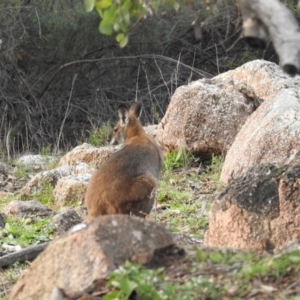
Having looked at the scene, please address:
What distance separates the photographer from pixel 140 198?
323 inches

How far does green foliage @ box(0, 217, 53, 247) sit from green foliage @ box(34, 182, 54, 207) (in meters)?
1.28

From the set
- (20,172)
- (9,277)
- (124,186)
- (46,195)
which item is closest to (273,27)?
(9,277)

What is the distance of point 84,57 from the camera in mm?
18141

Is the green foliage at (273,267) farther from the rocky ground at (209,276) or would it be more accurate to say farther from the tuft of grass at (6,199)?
the tuft of grass at (6,199)

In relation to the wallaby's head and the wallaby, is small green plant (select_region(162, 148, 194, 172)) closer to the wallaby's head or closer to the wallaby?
the wallaby's head

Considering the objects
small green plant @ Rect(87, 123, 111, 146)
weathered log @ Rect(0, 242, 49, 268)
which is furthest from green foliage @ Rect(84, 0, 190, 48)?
small green plant @ Rect(87, 123, 111, 146)

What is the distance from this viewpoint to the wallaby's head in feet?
33.7

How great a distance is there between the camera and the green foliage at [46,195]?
398 inches

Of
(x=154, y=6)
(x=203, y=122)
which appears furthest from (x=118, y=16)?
(x=203, y=122)

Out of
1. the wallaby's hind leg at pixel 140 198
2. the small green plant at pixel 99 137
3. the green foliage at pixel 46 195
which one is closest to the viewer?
the wallaby's hind leg at pixel 140 198

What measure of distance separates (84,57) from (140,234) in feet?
45.6

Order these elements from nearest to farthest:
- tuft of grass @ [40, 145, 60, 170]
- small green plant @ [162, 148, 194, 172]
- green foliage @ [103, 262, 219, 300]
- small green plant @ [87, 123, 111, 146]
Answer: green foliage @ [103, 262, 219, 300]
small green plant @ [162, 148, 194, 172]
tuft of grass @ [40, 145, 60, 170]
small green plant @ [87, 123, 111, 146]

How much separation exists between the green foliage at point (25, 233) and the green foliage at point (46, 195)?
1279 mm

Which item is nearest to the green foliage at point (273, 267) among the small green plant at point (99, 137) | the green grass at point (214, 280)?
the green grass at point (214, 280)
